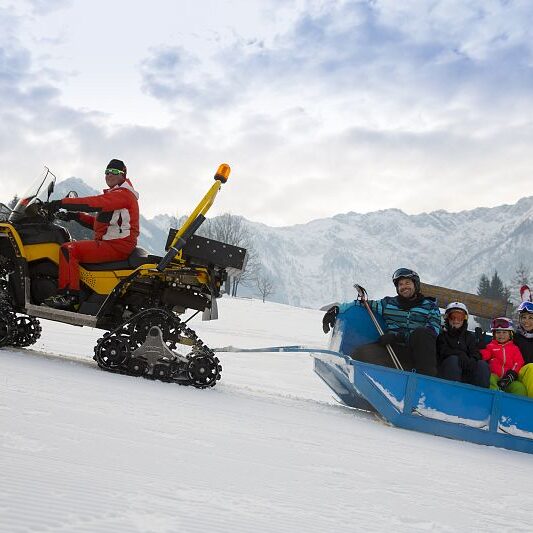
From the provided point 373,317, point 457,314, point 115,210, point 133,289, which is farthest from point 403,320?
point 115,210

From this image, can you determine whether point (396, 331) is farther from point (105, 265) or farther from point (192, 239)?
point (105, 265)

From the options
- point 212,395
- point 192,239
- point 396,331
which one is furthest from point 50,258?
point 396,331

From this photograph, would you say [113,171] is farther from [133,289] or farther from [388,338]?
[388,338]

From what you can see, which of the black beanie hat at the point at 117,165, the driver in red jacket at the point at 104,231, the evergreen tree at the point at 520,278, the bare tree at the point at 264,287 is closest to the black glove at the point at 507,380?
the driver in red jacket at the point at 104,231

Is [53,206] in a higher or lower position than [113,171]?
lower

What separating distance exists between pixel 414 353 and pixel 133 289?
9.29 feet

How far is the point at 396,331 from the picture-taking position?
6137mm

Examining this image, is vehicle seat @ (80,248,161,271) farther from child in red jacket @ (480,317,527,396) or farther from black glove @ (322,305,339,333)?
child in red jacket @ (480,317,527,396)

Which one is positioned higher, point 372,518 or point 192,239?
point 192,239

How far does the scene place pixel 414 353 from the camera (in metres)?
5.50

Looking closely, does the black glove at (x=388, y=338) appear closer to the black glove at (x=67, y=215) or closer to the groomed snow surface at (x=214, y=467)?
the groomed snow surface at (x=214, y=467)

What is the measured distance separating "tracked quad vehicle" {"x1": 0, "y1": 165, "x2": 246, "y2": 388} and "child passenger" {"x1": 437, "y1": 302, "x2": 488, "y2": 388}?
226cm

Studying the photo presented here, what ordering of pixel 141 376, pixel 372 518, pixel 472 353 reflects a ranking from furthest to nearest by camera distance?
pixel 472 353, pixel 141 376, pixel 372 518

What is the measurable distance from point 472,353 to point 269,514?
433 centimetres
